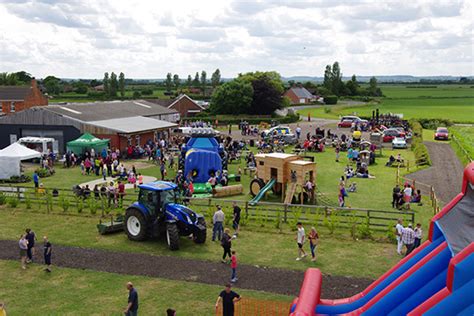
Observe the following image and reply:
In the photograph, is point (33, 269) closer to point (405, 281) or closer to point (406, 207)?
point (405, 281)

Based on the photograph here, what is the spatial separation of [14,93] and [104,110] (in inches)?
1170

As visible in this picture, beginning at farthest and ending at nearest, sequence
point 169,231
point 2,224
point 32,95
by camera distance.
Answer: point 32,95 → point 2,224 → point 169,231

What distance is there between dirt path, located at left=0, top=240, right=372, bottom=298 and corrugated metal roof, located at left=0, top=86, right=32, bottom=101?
184 feet

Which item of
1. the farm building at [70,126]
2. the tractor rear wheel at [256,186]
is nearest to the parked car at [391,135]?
the farm building at [70,126]

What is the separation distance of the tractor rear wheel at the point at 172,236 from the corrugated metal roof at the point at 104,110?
24643 mm

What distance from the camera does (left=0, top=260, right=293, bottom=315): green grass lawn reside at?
1254cm

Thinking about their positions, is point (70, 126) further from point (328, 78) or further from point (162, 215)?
point (328, 78)

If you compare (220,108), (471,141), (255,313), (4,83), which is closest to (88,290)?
(255,313)

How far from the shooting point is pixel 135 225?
1766 centimetres

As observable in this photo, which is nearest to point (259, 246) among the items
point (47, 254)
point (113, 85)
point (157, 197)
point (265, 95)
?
point (157, 197)

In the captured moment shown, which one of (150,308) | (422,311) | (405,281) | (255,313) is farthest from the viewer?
(150,308)

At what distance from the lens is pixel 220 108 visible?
72188 mm

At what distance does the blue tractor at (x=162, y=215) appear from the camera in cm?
1698

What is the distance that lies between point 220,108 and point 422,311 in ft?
217
